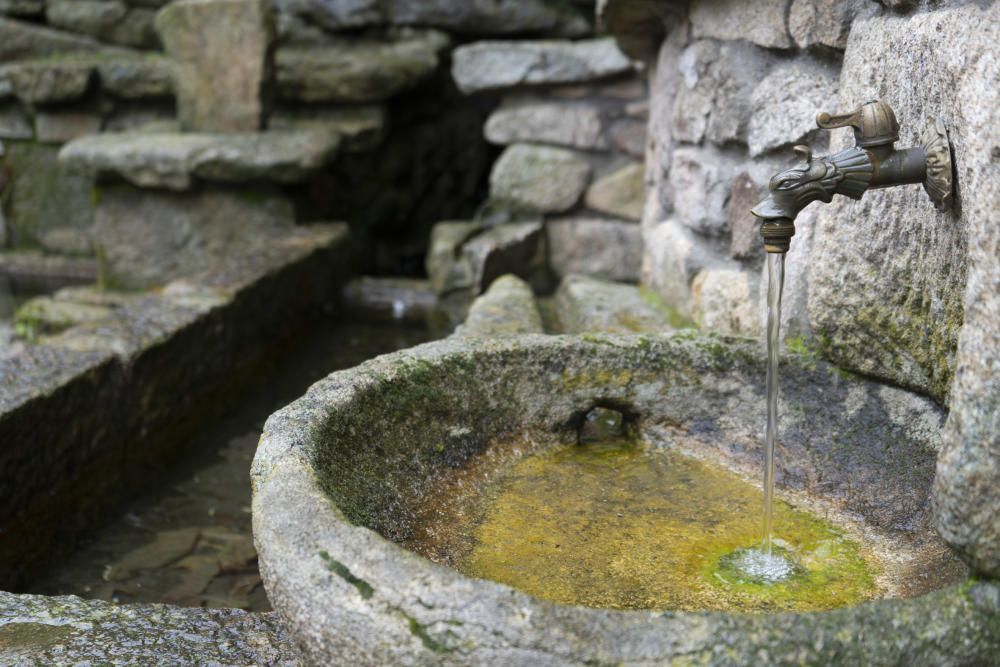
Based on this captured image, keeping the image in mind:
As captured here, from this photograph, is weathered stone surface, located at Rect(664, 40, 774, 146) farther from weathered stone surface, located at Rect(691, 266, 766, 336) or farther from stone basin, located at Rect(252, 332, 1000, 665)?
stone basin, located at Rect(252, 332, 1000, 665)

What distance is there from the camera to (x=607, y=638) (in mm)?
860

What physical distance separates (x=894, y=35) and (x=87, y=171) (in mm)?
3269

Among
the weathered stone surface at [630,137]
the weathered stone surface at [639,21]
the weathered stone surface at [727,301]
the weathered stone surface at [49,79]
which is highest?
the weathered stone surface at [639,21]

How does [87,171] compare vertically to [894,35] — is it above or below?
below

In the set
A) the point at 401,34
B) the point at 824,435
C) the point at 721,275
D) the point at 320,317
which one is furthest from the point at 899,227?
the point at 401,34

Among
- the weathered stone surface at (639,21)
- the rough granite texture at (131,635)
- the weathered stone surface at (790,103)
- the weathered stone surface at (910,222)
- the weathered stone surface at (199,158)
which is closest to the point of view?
the weathered stone surface at (910,222)

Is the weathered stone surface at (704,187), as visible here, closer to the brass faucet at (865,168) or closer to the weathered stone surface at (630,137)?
the brass faucet at (865,168)

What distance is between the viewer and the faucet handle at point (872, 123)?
123cm

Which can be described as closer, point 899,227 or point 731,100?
point 899,227

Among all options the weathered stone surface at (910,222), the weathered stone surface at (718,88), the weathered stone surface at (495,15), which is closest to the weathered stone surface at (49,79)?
the weathered stone surface at (495,15)

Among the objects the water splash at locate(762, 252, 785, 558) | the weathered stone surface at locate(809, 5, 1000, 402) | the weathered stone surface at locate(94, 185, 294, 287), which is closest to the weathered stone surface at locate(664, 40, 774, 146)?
the weathered stone surface at locate(809, 5, 1000, 402)

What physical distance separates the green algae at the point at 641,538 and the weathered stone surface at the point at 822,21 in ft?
2.58

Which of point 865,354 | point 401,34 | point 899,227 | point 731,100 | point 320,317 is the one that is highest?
point 401,34

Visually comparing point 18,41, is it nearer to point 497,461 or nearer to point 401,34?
point 401,34
